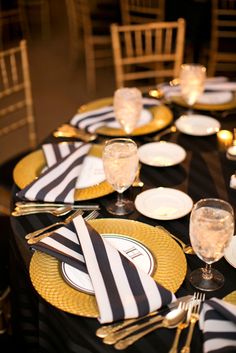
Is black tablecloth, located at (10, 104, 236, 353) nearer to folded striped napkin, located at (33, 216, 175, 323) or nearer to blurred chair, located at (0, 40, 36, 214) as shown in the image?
folded striped napkin, located at (33, 216, 175, 323)

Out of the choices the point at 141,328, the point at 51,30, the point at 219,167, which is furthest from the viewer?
the point at 51,30

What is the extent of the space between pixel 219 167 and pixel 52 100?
2915 mm

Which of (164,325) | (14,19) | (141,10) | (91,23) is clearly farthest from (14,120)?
(164,325)

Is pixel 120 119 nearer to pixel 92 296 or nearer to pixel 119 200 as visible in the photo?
pixel 119 200

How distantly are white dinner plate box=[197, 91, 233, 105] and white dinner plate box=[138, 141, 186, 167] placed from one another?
0.39 meters

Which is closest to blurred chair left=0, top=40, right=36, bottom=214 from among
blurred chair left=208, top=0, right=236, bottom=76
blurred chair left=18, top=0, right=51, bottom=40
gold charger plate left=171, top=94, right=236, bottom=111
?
gold charger plate left=171, top=94, right=236, bottom=111

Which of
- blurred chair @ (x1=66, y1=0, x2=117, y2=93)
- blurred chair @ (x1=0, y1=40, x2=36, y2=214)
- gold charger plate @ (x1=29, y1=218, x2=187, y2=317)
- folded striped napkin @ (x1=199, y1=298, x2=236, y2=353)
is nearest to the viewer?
folded striped napkin @ (x1=199, y1=298, x2=236, y2=353)

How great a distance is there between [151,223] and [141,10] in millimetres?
3072

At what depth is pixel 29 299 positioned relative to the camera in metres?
1.30

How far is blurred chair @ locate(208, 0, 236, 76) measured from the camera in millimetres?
3840

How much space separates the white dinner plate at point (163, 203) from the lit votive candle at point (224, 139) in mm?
371

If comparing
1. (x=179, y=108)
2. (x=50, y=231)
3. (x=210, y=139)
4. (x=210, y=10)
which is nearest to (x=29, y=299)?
(x=50, y=231)

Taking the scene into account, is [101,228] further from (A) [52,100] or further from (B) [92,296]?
(A) [52,100]

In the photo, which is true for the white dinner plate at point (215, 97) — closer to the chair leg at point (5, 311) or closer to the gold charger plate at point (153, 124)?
the gold charger plate at point (153, 124)
